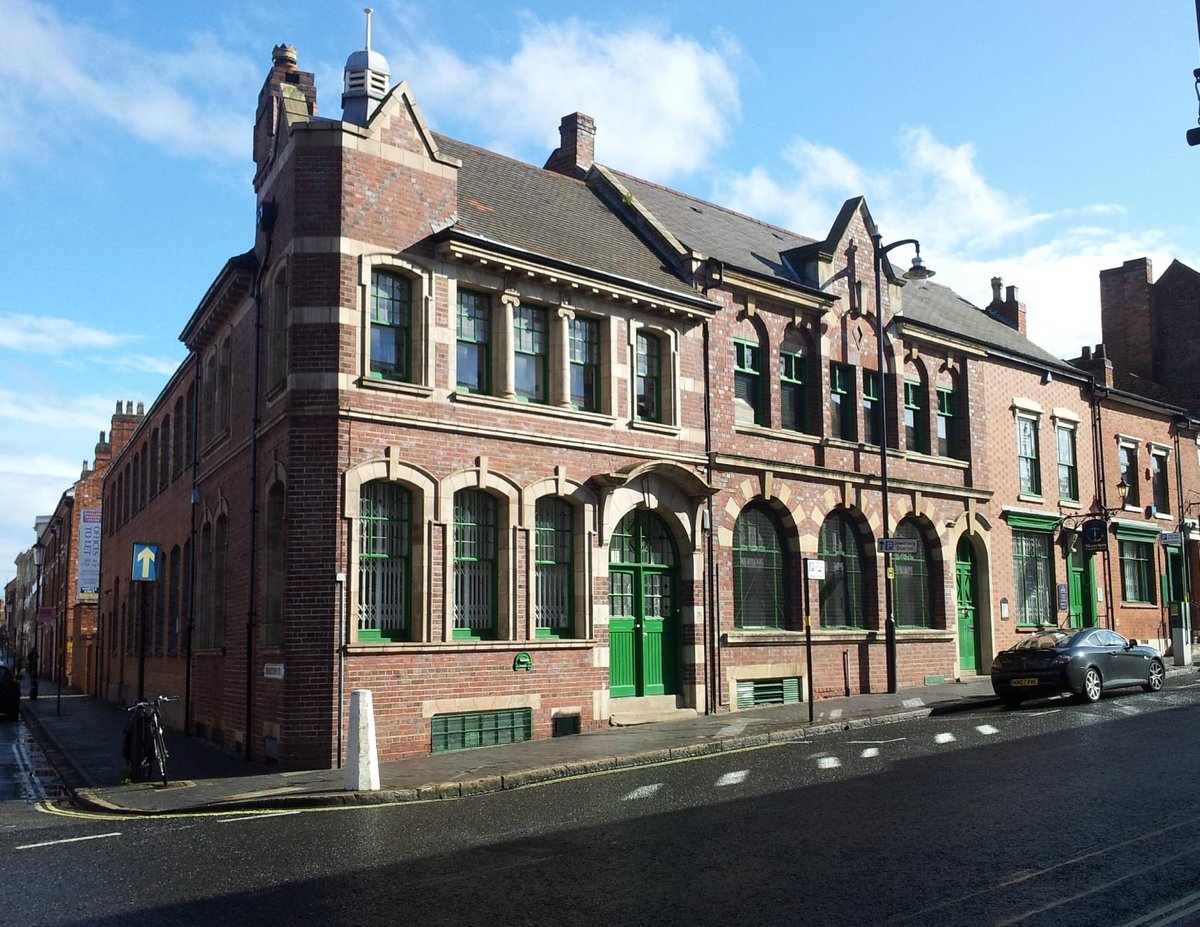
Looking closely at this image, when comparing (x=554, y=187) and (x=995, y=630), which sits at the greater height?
(x=554, y=187)

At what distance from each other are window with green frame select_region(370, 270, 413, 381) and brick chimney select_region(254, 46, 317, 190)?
362 centimetres

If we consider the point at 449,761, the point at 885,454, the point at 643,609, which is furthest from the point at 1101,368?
the point at 449,761

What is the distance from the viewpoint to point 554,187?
23422 mm

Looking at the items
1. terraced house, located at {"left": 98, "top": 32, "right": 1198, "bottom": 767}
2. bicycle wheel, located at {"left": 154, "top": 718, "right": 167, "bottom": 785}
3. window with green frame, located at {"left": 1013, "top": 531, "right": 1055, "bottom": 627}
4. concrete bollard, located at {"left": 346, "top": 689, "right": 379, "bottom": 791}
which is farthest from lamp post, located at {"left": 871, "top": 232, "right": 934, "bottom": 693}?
bicycle wheel, located at {"left": 154, "top": 718, "right": 167, "bottom": 785}

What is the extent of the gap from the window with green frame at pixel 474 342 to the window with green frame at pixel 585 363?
168 centimetres

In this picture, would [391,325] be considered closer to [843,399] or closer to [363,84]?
[363,84]

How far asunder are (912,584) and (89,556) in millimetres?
32907

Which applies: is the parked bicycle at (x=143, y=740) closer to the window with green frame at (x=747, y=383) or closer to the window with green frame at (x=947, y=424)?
the window with green frame at (x=747, y=383)

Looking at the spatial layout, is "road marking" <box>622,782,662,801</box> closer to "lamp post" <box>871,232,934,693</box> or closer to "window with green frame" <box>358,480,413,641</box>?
"window with green frame" <box>358,480,413,641</box>

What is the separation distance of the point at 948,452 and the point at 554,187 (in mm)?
11428

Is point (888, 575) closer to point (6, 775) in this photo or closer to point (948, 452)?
point (948, 452)

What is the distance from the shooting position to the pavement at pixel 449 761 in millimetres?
13180

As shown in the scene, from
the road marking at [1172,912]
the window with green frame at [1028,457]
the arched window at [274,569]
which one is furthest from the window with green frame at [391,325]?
the window with green frame at [1028,457]

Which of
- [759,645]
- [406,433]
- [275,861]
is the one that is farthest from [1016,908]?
[759,645]
